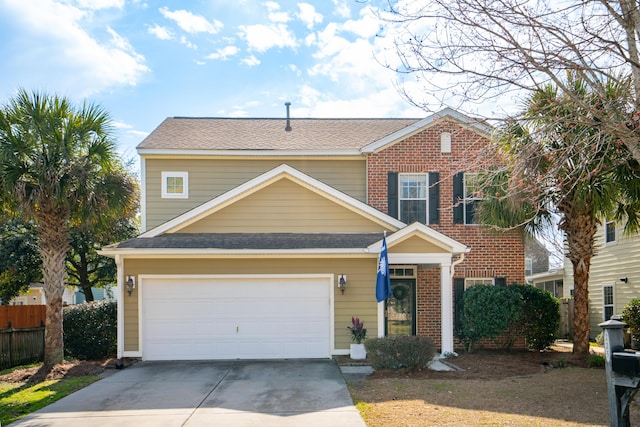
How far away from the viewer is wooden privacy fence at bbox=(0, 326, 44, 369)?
14.6 m

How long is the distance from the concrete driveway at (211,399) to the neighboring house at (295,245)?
4.70ft

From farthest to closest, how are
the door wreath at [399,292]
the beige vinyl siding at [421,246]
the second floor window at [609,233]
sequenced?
1. the second floor window at [609,233]
2. the door wreath at [399,292]
3. the beige vinyl siding at [421,246]

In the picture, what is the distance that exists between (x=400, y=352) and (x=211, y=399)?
403 cm

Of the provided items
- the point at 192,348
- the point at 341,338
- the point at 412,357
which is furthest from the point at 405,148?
the point at 192,348

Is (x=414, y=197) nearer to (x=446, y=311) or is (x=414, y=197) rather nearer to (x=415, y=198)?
(x=415, y=198)

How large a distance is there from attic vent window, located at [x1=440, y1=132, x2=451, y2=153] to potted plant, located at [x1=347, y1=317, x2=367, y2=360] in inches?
228

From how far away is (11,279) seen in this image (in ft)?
75.0

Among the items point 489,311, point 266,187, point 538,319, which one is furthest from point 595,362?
point 266,187

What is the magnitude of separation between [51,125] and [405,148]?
30.5 feet

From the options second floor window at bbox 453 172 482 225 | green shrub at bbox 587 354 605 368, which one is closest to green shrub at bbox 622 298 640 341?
green shrub at bbox 587 354 605 368

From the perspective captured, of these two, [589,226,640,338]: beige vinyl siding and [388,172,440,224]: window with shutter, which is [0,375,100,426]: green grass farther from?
[589,226,640,338]: beige vinyl siding

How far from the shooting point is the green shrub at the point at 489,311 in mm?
15500

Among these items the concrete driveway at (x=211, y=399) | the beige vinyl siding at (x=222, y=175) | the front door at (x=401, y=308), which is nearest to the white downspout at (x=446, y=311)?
the front door at (x=401, y=308)

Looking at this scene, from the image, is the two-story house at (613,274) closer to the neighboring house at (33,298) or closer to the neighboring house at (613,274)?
the neighboring house at (613,274)
